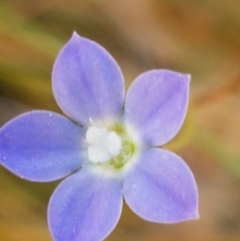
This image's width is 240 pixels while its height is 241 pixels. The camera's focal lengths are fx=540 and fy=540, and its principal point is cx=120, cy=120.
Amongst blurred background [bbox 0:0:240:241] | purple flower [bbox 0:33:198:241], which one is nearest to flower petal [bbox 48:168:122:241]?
purple flower [bbox 0:33:198:241]

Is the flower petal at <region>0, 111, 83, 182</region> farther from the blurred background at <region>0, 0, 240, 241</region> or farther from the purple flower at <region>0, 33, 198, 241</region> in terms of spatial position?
the blurred background at <region>0, 0, 240, 241</region>

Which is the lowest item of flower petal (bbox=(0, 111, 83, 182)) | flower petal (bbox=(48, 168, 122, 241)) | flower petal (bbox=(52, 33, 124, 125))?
flower petal (bbox=(48, 168, 122, 241))

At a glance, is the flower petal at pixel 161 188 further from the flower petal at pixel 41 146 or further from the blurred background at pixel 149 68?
the blurred background at pixel 149 68

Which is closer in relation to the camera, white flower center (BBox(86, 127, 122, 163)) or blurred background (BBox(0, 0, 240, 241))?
white flower center (BBox(86, 127, 122, 163))

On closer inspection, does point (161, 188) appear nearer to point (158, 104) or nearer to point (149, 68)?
point (158, 104)

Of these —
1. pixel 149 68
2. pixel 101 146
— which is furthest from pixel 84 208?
pixel 149 68

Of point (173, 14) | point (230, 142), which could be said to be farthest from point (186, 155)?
point (173, 14)

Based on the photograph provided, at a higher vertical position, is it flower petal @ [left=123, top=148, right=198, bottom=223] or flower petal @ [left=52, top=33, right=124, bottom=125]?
flower petal @ [left=52, top=33, right=124, bottom=125]

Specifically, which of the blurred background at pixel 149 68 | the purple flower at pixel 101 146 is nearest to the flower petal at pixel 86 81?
the purple flower at pixel 101 146
